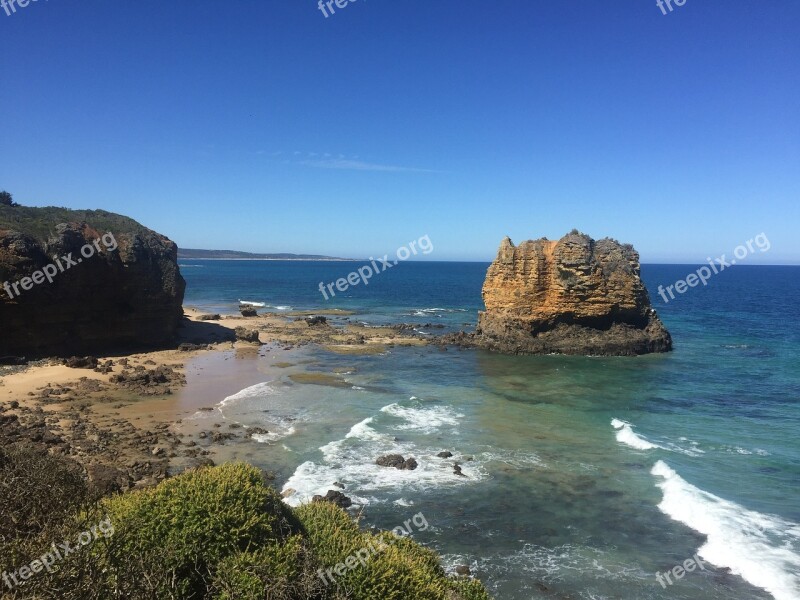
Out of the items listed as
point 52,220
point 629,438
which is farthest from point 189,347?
point 629,438

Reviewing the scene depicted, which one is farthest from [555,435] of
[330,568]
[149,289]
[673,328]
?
[673,328]

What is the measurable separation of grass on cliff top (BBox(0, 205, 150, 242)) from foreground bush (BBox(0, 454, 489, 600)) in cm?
3161

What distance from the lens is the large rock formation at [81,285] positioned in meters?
35.0

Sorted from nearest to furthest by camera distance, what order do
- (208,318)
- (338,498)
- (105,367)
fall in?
(338,498) → (105,367) → (208,318)

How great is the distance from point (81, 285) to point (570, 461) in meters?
34.6

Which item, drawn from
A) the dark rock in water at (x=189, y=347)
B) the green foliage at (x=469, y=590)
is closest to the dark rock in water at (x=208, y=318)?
the dark rock in water at (x=189, y=347)

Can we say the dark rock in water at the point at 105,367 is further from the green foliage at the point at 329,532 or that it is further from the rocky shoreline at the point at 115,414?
the green foliage at the point at 329,532

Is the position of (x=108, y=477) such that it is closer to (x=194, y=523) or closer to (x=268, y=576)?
(x=194, y=523)

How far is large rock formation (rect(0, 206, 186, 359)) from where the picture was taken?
3503cm

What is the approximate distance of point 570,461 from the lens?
23.0 meters

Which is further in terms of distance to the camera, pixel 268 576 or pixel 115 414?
pixel 115 414

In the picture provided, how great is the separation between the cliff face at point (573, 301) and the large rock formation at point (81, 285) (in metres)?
29.4

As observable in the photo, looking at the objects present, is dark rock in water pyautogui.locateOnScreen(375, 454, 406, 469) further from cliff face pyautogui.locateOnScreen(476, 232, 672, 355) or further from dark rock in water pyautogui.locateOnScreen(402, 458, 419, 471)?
cliff face pyautogui.locateOnScreen(476, 232, 672, 355)

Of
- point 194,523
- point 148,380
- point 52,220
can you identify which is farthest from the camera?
point 52,220
